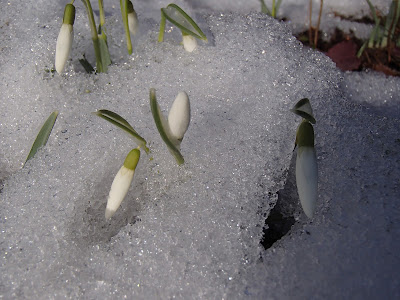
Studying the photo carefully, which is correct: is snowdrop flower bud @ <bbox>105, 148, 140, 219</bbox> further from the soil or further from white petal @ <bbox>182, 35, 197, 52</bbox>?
the soil

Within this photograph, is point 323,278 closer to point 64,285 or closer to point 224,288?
point 224,288

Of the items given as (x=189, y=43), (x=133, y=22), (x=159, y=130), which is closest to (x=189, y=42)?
(x=189, y=43)

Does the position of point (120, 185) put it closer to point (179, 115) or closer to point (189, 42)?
point (179, 115)

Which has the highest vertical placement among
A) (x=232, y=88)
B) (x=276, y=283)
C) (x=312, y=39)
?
(x=232, y=88)

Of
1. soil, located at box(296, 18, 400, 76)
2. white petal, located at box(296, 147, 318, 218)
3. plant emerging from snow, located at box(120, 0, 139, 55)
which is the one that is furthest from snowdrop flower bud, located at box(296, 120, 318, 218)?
soil, located at box(296, 18, 400, 76)

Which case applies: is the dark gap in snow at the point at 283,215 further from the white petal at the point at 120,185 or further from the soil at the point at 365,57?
the soil at the point at 365,57

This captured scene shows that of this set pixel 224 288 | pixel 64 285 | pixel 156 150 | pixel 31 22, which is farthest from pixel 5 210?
pixel 31 22
